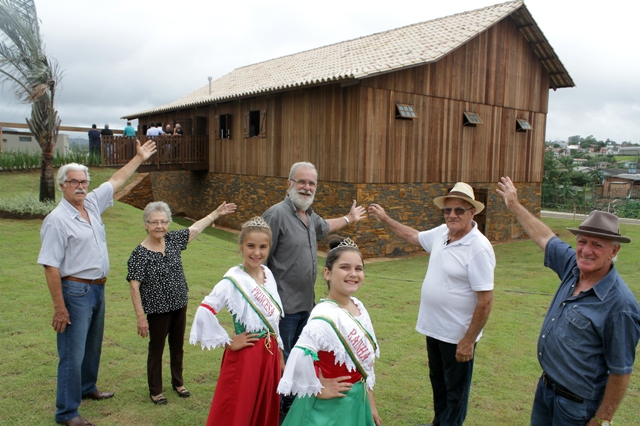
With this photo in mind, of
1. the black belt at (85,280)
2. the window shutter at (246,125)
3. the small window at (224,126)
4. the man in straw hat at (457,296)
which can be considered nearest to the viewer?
the man in straw hat at (457,296)

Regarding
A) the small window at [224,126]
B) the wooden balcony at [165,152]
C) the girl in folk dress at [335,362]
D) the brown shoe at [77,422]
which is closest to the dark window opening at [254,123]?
the small window at [224,126]

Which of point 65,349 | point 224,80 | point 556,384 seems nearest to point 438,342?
point 556,384

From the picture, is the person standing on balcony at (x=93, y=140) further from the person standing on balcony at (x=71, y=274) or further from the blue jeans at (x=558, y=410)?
the blue jeans at (x=558, y=410)

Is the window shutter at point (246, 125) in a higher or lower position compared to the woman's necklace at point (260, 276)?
higher

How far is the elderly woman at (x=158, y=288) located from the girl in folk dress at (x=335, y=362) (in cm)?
155

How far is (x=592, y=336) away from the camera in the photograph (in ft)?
8.33

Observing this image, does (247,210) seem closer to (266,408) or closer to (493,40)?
(493,40)

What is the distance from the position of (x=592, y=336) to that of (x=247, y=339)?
196 cm

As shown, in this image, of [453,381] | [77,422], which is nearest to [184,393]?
[77,422]

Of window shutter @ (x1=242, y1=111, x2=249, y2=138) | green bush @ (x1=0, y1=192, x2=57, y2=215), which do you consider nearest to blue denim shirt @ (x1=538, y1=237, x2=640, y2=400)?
green bush @ (x1=0, y1=192, x2=57, y2=215)

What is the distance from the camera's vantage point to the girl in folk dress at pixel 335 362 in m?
2.67

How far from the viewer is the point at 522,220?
333 cm

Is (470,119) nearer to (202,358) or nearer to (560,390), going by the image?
(202,358)

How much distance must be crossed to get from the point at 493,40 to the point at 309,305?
1403 cm
